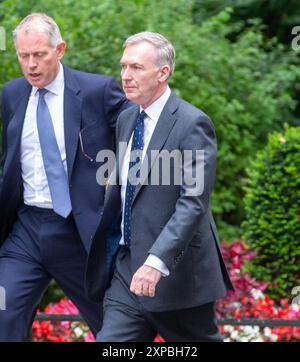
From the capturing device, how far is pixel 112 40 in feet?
27.0

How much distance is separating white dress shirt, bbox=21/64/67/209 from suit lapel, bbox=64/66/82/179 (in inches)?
1.2

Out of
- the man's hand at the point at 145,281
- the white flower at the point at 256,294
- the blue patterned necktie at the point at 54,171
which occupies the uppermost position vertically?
the blue patterned necktie at the point at 54,171

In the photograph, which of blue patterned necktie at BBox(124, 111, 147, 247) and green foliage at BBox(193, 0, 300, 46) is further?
green foliage at BBox(193, 0, 300, 46)

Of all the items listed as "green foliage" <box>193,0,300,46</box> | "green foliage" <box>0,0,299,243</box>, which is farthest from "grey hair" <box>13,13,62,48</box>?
"green foliage" <box>193,0,300,46</box>

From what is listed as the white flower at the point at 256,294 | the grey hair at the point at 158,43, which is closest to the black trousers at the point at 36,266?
the grey hair at the point at 158,43

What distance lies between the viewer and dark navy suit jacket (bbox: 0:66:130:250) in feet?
18.6

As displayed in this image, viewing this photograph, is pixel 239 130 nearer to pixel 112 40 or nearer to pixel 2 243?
pixel 112 40

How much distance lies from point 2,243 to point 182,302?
1.25 metres

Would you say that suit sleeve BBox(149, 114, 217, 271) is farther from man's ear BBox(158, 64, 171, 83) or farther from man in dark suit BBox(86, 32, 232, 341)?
man's ear BBox(158, 64, 171, 83)

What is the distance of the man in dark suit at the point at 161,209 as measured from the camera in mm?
4991

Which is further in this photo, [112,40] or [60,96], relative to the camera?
[112,40]

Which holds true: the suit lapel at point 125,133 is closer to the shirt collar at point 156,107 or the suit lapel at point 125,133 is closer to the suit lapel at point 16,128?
the shirt collar at point 156,107

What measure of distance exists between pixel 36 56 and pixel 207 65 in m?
3.29
